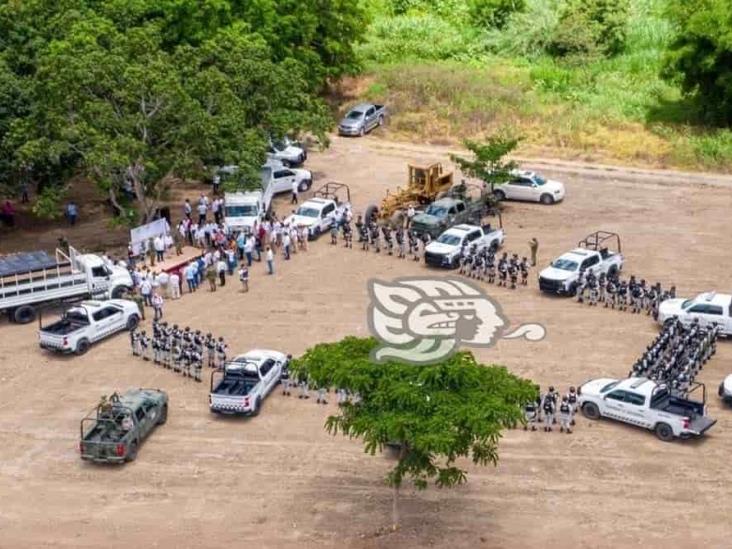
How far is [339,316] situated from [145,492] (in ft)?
37.0

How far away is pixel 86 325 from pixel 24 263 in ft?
12.0

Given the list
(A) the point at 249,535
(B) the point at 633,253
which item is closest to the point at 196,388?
(A) the point at 249,535

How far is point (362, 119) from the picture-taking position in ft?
192

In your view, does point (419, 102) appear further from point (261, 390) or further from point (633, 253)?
point (261, 390)

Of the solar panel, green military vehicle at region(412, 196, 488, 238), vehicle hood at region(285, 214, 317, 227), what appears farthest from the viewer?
vehicle hood at region(285, 214, 317, 227)


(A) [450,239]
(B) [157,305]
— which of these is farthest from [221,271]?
(A) [450,239]

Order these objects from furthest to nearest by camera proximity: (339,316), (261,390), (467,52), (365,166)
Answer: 1. (467,52)
2. (365,166)
3. (339,316)
4. (261,390)

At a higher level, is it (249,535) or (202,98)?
(202,98)

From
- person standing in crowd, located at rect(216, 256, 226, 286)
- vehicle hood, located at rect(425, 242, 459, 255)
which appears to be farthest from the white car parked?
person standing in crowd, located at rect(216, 256, 226, 286)

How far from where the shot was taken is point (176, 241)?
144 ft

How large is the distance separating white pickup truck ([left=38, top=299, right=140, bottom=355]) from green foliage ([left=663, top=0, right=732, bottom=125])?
28.2m

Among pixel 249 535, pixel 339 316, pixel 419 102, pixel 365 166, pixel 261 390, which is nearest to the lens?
pixel 249 535

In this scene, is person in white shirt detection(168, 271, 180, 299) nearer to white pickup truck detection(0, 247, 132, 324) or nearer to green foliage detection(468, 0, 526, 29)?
white pickup truck detection(0, 247, 132, 324)

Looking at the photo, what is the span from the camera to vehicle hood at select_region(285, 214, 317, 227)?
44219 millimetres
